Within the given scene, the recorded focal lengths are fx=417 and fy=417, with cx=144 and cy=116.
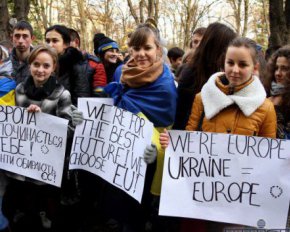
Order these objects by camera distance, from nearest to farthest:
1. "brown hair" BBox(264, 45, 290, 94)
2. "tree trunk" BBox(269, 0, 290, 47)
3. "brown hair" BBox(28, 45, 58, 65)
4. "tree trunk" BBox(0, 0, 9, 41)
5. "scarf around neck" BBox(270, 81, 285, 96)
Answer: "scarf around neck" BBox(270, 81, 285, 96) → "brown hair" BBox(264, 45, 290, 94) → "brown hair" BBox(28, 45, 58, 65) → "tree trunk" BBox(269, 0, 290, 47) → "tree trunk" BBox(0, 0, 9, 41)

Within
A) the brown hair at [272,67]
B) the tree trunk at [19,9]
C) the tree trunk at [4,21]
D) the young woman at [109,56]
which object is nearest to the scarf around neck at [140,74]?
the brown hair at [272,67]

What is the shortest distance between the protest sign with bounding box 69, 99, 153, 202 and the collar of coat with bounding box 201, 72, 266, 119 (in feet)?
1.42

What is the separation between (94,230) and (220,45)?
86.9 inches

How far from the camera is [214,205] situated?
8.84 ft

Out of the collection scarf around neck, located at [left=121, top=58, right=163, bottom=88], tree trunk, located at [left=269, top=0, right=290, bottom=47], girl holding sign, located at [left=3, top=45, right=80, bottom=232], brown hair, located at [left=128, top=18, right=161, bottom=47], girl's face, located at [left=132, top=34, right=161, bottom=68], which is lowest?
girl holding sign, located at [left=3, top=45, right=80, bottom=232]

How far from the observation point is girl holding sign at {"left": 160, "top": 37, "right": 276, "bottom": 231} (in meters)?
2.62

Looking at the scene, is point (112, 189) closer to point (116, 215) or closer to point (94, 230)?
point (116, 215)

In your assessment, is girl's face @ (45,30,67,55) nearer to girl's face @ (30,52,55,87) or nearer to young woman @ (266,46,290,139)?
girl's face @ (30,52,55,87)

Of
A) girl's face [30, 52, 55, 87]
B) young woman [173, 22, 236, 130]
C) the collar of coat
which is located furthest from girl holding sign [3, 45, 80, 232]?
the collar of coat

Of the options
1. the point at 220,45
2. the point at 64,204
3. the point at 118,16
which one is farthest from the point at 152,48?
the point at 118,16

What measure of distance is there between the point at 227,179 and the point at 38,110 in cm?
153

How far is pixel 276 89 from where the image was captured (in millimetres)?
3213

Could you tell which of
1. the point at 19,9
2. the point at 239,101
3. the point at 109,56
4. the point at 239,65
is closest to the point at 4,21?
the point at 19,9

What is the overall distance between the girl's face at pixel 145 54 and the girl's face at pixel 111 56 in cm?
185
